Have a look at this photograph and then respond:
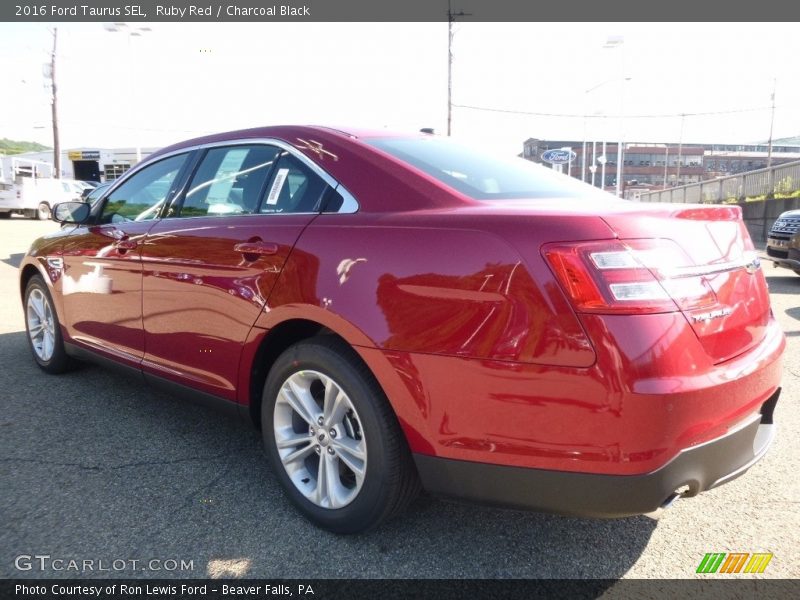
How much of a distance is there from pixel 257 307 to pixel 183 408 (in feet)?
5.36

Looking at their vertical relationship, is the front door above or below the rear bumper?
above

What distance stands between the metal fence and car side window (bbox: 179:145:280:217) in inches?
655

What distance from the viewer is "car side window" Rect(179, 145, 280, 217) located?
9.65ft

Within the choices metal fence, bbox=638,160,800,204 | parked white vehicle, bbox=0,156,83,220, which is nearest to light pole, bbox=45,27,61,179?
parked white vehicle, bbox=0,156,83,220

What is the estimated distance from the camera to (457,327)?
203cm

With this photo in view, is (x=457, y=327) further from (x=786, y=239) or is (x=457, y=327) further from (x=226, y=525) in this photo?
(x=786, y=239)

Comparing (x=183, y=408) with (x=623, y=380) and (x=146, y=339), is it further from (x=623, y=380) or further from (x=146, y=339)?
(x=623, y=380)

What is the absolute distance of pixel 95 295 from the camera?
3.85m

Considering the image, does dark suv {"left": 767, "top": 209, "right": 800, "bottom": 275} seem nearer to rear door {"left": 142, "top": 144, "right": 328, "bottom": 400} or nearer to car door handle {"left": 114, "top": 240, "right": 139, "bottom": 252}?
rear door {"left": 142, "top": 144, "right": 328, "bottom": 400}

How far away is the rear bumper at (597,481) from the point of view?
6.12ft

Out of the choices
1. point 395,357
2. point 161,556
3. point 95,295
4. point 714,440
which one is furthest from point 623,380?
point 95,295

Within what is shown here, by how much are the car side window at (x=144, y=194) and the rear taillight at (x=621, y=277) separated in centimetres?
244

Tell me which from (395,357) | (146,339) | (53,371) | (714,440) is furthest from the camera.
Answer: (53,371)

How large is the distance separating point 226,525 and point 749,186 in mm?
21517
